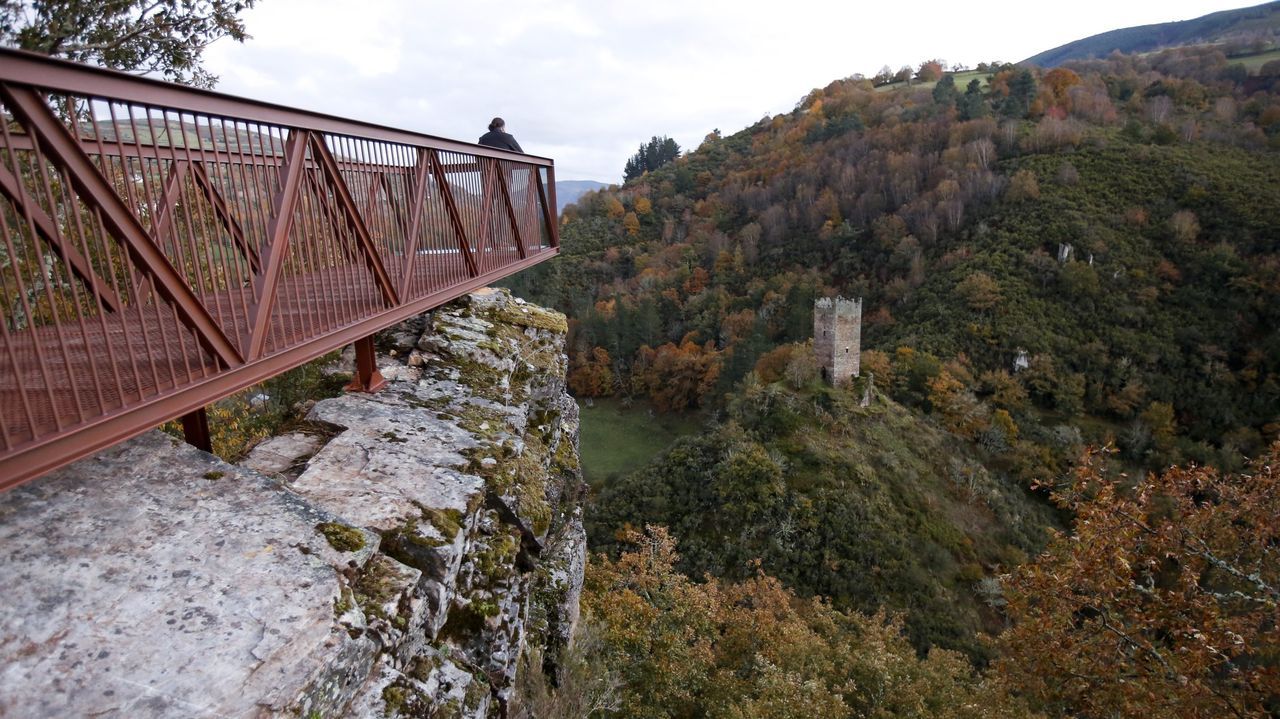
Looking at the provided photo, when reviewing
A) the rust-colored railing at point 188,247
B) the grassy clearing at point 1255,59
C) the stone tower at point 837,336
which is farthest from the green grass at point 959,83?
the rust-colored railing at point 188,247

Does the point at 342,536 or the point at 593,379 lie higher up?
the point at 342,536

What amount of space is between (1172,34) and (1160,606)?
6819 inches

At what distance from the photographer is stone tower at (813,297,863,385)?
31922mm

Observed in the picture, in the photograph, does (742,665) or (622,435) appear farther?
(622,435)

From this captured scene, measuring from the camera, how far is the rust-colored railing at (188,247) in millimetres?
2168

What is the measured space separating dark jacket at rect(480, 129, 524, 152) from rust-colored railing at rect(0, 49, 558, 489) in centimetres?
102

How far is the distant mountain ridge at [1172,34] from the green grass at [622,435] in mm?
112900

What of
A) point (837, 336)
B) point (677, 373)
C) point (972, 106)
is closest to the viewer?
point (837, 336)

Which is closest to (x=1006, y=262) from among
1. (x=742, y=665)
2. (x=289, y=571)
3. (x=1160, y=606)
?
(x=742, y=665)

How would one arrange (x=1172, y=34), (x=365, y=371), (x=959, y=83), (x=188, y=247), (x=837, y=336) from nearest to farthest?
(x=188, y=247), (x=365, y=371), (x=837, y=336), (x=959, y=83), (x=1172, y=34)

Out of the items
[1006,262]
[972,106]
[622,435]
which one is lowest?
[622,435]

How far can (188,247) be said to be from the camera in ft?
10.5

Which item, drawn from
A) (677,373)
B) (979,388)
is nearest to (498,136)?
(979,388)

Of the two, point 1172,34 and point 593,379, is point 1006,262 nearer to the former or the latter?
→ point 593,379
